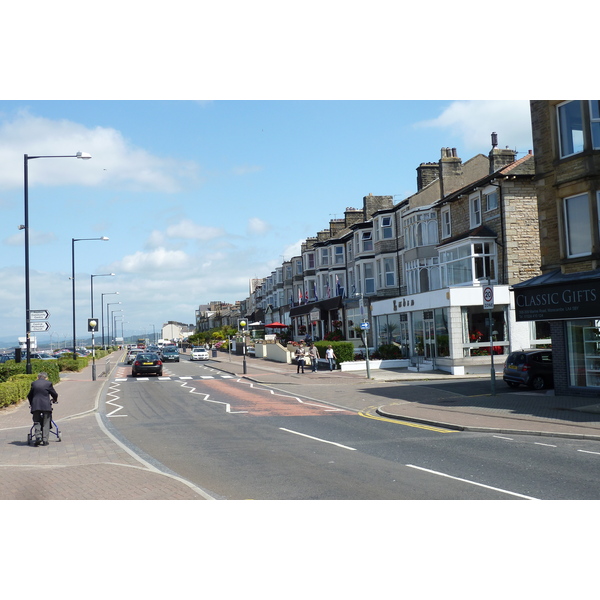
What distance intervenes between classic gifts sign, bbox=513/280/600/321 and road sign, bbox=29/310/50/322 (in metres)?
17.5

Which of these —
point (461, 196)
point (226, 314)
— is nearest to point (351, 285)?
point (461, 196)

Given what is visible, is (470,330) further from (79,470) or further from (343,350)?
(79,470)

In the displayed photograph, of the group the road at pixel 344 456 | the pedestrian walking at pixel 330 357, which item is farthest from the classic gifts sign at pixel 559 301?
the pedestrian walking at pixel 330 357

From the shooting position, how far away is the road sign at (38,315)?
2497 cm

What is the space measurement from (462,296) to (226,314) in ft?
392

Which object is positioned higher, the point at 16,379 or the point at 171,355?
the point at 16,379

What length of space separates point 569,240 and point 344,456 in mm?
12174

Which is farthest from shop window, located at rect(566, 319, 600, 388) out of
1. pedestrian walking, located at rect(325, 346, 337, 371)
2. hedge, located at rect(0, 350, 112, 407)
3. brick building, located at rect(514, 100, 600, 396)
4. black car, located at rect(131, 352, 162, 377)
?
black car, located at rect(131, 352, 162, 377)

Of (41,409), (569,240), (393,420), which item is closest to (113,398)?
(41,409)

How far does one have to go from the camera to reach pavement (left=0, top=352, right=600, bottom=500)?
9484 mm

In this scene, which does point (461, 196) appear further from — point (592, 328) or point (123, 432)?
point (123, 432)

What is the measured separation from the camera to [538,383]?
2347cm

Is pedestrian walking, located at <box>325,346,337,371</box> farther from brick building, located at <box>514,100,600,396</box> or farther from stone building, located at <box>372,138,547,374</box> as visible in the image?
brick building, located at <box>514,100,600,396</box>

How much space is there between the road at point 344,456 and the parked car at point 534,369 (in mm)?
7360
